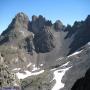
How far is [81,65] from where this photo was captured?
19812cm

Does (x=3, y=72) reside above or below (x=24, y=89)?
above

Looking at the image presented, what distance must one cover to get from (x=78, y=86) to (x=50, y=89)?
11500 cm

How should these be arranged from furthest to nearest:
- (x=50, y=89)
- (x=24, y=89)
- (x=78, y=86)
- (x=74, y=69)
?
(x=74, y=69), (x=24, y=89), (x=50, y=89), (x=78, y=86)

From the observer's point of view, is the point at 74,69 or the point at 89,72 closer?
the point at 89,72

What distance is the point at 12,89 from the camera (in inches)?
1550

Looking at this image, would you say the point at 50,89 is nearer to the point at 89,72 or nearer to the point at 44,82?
the point at 44,82

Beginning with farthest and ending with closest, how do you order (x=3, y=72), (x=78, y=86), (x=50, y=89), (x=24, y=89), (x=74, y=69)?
(x=74, y=69)
(x=24, y=89)
(x=50, y=89)
(x=3, y=72)
(x=78, y=86)

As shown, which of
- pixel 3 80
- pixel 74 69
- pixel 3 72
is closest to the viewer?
pixel 3 80

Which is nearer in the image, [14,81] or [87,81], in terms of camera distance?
[87,81]

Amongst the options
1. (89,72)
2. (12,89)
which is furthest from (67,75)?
(12,89)

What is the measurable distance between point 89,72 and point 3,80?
59.2 meters

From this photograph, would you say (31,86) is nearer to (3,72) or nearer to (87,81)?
(3,72)

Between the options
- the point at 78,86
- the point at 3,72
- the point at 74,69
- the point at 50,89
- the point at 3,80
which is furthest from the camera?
the point at 74,69

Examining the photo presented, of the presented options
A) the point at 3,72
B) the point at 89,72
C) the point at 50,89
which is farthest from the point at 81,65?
the point at 89,72
